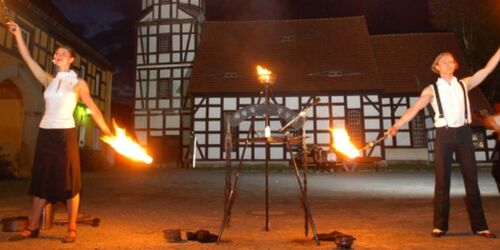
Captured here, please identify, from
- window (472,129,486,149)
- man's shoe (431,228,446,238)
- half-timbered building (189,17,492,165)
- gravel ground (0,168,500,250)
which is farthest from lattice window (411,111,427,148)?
man's shoe (431,228,446,238)

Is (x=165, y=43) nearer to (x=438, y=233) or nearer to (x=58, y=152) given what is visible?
(x=58, y=152)

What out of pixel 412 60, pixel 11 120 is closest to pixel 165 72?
pixel 11 120

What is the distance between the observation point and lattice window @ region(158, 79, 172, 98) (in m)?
29.0

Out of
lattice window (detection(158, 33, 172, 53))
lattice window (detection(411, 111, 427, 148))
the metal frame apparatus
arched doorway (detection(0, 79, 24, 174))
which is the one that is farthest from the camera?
lattice window (detection(158, 33, 172, 53))

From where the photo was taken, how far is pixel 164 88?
96.0ft

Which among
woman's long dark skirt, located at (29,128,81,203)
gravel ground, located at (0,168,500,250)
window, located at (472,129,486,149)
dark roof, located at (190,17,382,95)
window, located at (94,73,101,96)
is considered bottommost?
gravel ground, located at (0,168,500,250)

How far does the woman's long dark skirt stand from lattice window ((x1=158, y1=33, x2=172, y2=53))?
26.1 meters

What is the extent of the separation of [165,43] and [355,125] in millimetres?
15248

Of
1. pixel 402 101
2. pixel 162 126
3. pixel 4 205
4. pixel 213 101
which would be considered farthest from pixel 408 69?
pixel 4 205

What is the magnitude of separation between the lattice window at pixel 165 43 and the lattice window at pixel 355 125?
14.2 metres

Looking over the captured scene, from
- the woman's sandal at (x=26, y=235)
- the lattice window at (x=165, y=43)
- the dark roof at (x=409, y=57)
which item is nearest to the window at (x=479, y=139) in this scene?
the dark roof at (x=409, y=57)

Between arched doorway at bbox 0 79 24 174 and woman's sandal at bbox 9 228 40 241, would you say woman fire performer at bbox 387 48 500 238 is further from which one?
arched doorway at bbox 0 79 24 174

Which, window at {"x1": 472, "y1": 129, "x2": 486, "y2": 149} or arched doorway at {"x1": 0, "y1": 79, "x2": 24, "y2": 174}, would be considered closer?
arched doorway at {"x1": 0, "y1": 79, "x2": 24, "y2": 174}

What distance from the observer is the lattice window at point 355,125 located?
23.8 metres
